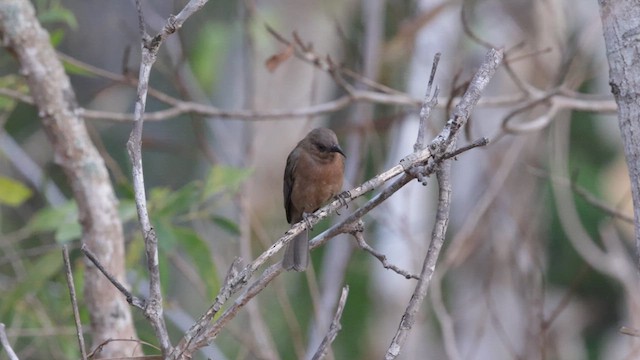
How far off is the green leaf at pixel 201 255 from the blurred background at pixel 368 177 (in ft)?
0.07

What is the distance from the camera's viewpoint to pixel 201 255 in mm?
4617

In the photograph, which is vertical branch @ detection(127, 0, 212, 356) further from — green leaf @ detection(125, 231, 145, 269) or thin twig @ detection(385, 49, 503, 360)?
green leaf @ detection(125, 231, 145, 269)

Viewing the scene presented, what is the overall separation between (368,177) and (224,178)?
328 cm

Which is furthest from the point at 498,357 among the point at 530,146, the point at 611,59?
the point at 611,59

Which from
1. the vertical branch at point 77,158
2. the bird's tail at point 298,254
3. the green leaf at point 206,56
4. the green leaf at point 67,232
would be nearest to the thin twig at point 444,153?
the bird's tail at point 298,254

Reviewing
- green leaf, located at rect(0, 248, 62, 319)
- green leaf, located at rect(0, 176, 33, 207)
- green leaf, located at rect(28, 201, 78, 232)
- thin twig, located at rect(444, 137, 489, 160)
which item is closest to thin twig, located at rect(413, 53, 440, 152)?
thin twig, located at rect(444, 137, 489, 160)

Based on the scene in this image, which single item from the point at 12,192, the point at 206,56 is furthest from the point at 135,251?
the point at 206,56

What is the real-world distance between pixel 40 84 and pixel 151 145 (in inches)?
74.7

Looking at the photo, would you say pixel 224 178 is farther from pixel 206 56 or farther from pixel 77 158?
pixel 206 56

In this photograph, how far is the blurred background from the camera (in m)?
5.58

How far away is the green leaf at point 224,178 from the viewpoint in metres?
4.45

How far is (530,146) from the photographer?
8102mm

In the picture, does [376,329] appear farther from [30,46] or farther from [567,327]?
[30,46]

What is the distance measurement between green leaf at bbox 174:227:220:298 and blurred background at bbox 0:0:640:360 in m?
0.02
